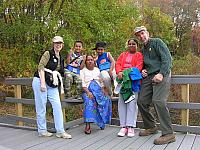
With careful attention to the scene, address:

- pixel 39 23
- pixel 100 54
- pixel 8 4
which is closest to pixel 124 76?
pixel 100 54

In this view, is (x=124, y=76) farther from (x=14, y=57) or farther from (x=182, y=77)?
(x=14, y=57)

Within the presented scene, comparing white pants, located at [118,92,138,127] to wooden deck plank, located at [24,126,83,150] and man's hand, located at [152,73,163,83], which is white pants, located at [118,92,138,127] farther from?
wooden deck plank, located at [24,126,83,150]

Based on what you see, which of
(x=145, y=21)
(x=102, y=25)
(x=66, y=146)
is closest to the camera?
(x=66, y=146)

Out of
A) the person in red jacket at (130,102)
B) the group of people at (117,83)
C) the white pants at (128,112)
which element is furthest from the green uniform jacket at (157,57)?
the white pants at (128,112)

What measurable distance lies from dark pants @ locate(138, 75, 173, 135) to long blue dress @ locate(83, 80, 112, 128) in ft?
2.20

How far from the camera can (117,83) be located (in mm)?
5344

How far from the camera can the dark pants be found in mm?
4738

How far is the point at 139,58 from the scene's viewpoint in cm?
511

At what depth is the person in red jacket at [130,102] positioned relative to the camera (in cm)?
514

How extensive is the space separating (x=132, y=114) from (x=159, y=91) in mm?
667

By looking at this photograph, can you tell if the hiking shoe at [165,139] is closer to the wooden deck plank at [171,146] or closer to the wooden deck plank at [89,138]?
the wooden deck plank at [171,146]

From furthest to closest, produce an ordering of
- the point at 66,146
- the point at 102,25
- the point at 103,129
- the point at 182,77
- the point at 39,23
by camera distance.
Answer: the point at 102,25 < the point at 39,23 < the point at 103,129 < the point at 182,77 < the point at 66,146

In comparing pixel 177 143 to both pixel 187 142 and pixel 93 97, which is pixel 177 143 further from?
pixel 93 97

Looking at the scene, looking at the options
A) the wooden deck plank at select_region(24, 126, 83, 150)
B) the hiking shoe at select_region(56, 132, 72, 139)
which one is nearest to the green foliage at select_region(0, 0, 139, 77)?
the hiking shoe at select_region(56, 132, 72, 139)
